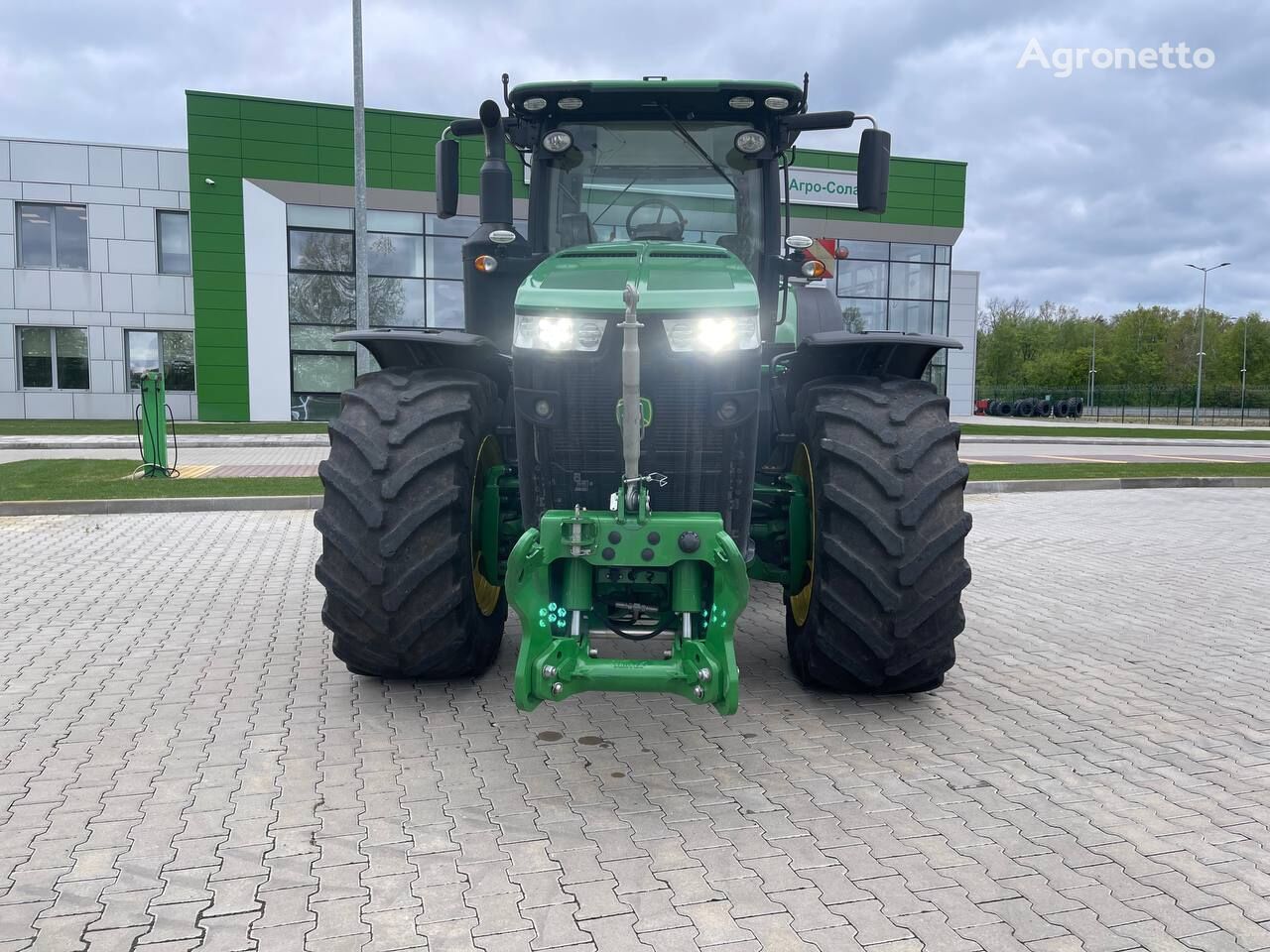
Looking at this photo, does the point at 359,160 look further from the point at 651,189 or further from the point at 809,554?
the point at 809,554

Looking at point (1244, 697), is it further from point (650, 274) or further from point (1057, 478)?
point (1057, 478)

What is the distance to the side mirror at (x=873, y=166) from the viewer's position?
450 centimetres

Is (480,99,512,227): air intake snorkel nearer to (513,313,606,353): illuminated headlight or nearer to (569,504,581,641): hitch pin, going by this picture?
(513,313,606,353): illuminated headlight

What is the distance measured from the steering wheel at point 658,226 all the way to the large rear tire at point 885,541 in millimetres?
1237

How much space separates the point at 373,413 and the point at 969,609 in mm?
4387

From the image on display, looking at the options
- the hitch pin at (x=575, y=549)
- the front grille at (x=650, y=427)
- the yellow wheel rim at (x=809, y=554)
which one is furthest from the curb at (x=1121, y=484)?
the hitch pin at (x=575, y=549)

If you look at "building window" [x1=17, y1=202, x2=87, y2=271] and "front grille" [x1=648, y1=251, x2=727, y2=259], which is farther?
"building window" [x1=17, y1=202, x2=87, y2=271]

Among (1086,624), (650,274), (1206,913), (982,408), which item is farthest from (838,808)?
(982,408)

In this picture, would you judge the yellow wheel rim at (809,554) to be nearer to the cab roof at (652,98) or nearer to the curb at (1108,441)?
the cab roof at (652,98)

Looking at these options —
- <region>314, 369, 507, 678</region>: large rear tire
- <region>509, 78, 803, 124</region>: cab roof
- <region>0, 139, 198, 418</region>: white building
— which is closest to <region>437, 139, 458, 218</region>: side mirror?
<region>509, 78, 803, 124</region>: cab roof

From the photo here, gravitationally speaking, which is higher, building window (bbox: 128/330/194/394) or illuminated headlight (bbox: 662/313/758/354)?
building window (bbox: 128/330/194/394)

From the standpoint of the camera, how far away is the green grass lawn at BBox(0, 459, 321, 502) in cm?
1164

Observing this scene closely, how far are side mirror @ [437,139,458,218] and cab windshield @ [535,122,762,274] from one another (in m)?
0.43

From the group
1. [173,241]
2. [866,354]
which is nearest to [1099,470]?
[866,354]
